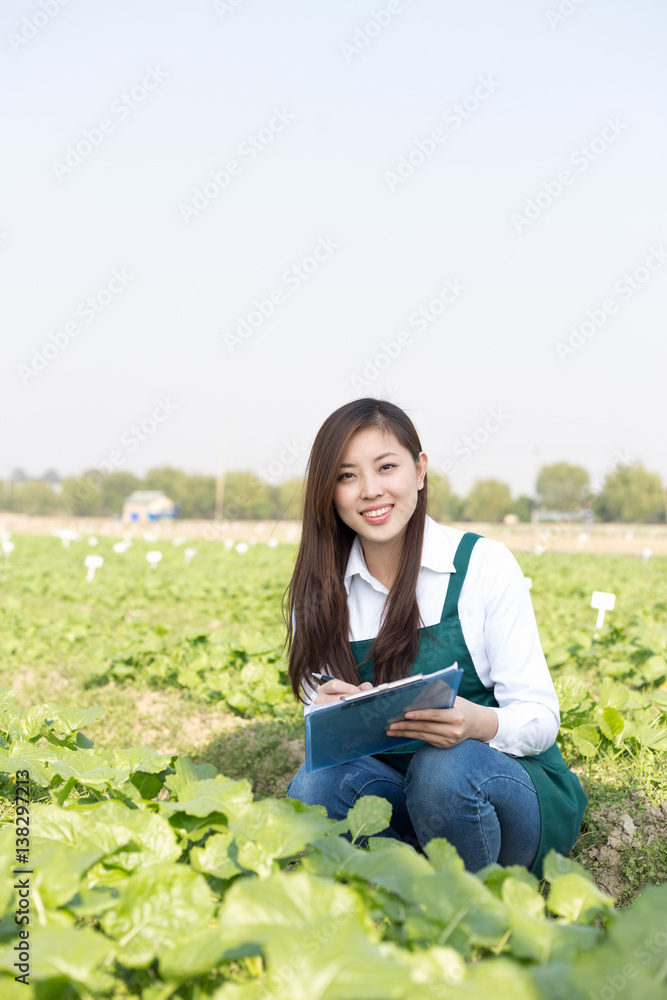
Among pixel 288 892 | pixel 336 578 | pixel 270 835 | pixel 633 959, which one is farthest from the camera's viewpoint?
pixel 336 578

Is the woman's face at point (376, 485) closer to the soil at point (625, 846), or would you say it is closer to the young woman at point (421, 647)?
the young woman at point (421, 647)

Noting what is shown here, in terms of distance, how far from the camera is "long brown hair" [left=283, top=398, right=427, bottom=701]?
2.20 metres

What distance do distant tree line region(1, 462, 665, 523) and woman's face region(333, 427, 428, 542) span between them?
48.5 m

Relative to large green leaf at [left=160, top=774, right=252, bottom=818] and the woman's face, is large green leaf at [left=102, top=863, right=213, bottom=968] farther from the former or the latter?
the woman's face

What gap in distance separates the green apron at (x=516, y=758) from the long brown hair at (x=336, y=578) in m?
0.05

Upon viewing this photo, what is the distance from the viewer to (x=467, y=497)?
217ft

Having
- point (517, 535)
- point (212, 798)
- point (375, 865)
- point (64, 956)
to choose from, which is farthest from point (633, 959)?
point (517, 535)

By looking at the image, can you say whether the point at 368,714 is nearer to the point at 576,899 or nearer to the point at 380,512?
the point at 380,512

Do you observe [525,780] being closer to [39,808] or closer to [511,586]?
[511,586]

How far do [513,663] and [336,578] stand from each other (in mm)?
591

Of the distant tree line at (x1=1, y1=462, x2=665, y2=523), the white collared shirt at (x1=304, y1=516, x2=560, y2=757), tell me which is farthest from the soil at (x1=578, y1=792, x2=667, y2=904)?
the distant tree line at (x1=1, y1=462, x2=665, y2=523)

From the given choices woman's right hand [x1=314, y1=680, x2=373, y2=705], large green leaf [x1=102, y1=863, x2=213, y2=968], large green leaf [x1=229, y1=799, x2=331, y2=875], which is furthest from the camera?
woman's right hand [x1=314, y1=680, x2=373, y2=705]

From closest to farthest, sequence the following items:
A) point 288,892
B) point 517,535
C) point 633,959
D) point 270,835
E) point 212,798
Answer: point 633,959
point 288,892
point 270,835
point 212,798
point 517,535

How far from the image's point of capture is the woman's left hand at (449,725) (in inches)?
74.8
